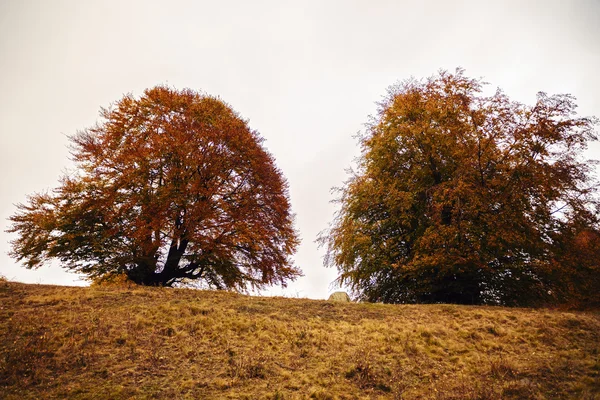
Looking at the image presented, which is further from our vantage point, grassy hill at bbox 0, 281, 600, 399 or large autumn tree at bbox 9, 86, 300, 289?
large autumn tree at bbox 9, 86, 300, 289

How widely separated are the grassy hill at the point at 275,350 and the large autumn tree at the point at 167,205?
14.5 feet

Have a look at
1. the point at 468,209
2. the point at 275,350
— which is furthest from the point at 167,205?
the point at 468,209

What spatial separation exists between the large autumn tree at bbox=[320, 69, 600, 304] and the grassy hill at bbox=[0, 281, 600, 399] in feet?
9.33

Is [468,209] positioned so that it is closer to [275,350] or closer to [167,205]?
[275,350]

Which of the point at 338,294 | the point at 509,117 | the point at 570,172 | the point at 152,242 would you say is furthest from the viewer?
the point at 338,294

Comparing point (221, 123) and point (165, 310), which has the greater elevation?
point (221, 123)

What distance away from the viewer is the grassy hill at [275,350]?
712cm

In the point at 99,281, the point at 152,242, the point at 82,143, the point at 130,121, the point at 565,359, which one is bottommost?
the point at 565,359

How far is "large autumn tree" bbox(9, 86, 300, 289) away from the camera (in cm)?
1673

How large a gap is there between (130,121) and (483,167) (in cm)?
1927

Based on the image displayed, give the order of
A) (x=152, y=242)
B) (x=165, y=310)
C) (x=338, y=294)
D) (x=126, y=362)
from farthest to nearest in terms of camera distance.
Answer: (x=338, y=294), (x=152, y=242), (x=165, y=310), (x=126, y=362)

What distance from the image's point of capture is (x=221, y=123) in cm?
1950

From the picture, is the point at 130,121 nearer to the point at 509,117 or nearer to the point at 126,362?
the point at 126,362

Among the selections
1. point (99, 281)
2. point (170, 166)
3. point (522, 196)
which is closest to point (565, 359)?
point (522, 196)
